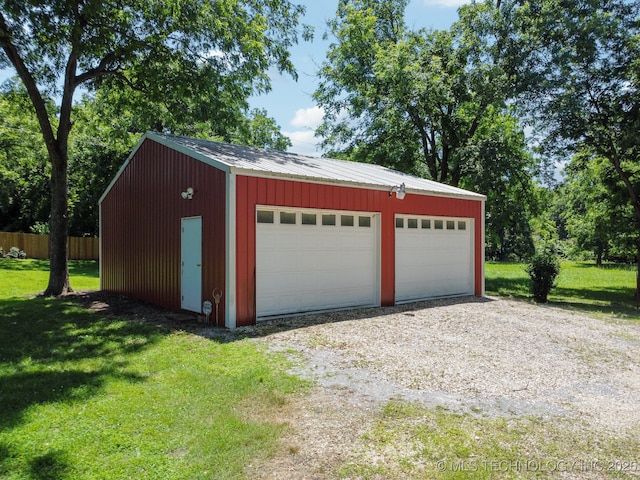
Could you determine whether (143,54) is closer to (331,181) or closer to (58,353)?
(331,181)

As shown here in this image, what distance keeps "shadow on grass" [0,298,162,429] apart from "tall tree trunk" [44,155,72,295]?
7.28 ft

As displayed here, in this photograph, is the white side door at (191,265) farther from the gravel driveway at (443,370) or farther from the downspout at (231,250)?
the gravel driveway at (443,370)

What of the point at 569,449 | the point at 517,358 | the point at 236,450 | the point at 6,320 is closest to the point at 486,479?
the point at 569,449

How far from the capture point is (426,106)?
655 inches

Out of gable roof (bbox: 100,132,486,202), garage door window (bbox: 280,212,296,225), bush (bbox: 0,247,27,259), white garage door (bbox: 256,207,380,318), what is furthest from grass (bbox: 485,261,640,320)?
bush (bbox: 0,247,27,259)

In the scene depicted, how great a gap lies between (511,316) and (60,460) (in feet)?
26.2

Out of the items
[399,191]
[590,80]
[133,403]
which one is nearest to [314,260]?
[399,191]

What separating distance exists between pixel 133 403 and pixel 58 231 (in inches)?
350

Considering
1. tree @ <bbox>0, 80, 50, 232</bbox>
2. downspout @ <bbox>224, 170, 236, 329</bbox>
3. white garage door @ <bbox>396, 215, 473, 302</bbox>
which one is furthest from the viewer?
tree @ <bbox>0, 80, 50, 232</bbox>

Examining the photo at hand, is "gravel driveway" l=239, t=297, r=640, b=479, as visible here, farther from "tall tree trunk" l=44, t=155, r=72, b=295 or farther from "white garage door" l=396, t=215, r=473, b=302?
"tall tree trunk" l=44, t=155, r=72, b=295

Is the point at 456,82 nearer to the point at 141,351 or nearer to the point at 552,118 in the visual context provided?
the point at 552,118

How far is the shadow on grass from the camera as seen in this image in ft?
13.5

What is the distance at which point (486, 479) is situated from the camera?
2756mm

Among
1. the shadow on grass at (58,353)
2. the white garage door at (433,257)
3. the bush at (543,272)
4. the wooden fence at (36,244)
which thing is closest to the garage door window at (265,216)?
the shadow on grass at (58,353)
